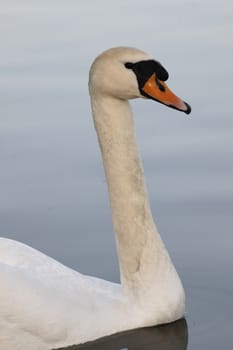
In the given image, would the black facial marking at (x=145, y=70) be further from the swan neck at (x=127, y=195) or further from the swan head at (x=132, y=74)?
the swan neck at (x=127, y=195)

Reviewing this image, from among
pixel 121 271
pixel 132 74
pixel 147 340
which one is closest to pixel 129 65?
pixel 132 74

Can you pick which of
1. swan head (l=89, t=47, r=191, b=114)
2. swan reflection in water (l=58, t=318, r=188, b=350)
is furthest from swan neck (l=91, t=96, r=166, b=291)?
swan reflection in water (l=58, t=318, r=188, b=350)

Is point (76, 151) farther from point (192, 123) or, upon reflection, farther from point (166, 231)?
point (166, 231)

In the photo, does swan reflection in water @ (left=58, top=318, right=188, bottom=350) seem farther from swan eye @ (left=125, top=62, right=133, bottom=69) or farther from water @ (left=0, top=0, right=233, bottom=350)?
swan eye @ (left=125, top=62, right=133, bottom=69)

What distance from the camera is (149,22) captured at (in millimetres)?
13961

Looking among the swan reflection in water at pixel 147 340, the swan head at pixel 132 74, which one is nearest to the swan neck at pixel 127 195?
the swan head at pixel 132 74

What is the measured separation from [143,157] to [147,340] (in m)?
2.63

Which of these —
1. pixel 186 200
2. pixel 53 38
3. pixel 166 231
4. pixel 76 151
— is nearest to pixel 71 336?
pixel 166 231

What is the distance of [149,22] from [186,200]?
6456 mm

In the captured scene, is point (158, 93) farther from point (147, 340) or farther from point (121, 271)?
point (147, 340)

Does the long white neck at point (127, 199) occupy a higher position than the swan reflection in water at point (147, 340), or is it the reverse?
the long white neck at point (127, 199)

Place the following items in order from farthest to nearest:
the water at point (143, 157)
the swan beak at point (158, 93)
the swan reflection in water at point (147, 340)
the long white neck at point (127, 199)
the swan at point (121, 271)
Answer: the water at point (143, 157) → the long white neck at point (127, 199) → the swan beak at point (158, 93) → the swan reflection in water at point (147, 340) → the swan at point (121, 271)

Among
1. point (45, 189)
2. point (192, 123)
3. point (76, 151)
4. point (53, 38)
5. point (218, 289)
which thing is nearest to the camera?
point (218, 289)

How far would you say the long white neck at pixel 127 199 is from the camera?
6.27 metres
